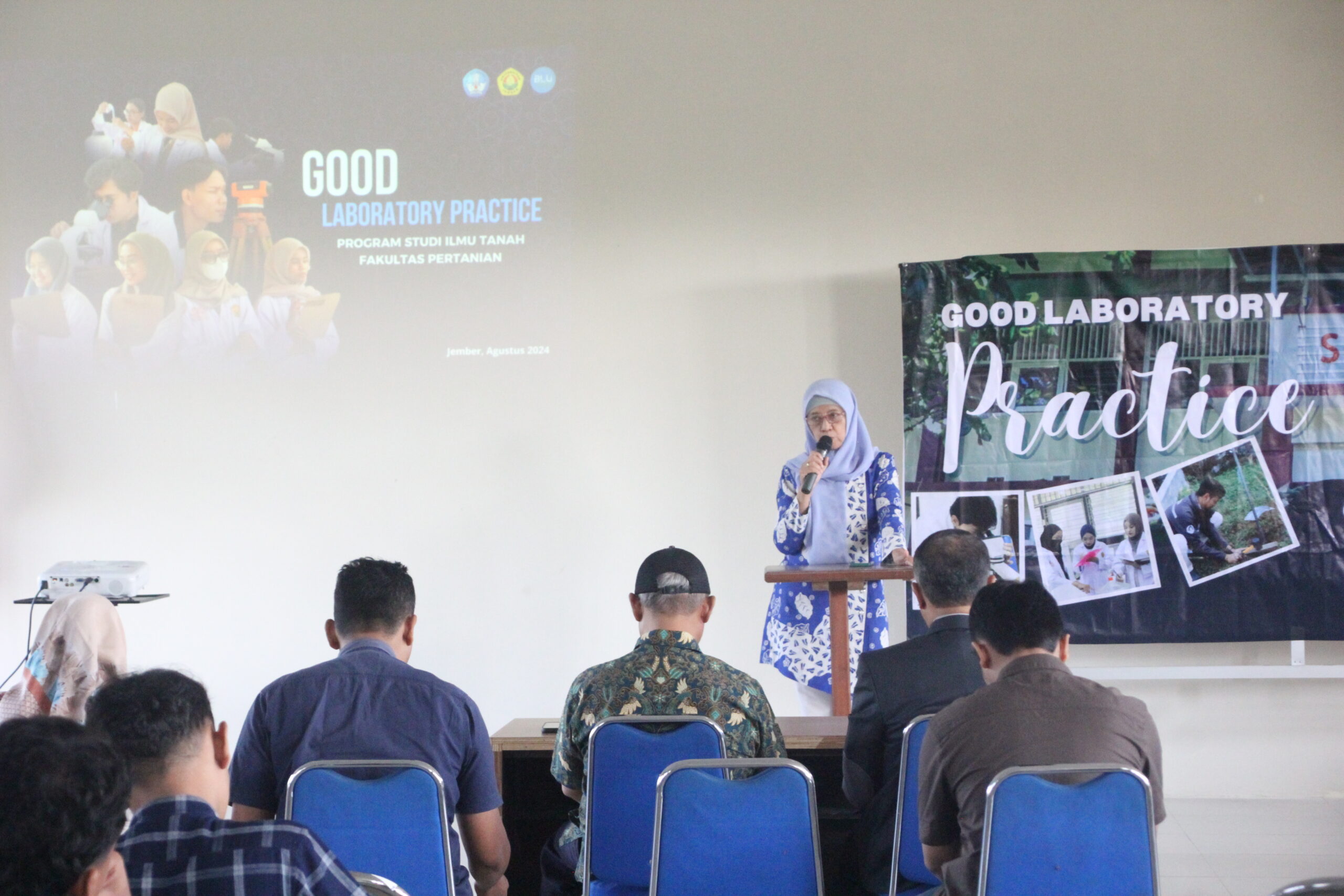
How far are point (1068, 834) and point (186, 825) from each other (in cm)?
125

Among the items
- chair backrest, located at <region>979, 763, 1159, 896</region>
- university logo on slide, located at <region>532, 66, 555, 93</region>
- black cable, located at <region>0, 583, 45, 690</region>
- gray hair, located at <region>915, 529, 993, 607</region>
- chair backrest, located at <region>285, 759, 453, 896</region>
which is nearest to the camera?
chair backrest, located at <region>979, 763, 1159, 896</region>

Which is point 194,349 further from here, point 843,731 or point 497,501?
point 843,731

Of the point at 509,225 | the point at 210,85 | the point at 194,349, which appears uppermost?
the point at 210,85

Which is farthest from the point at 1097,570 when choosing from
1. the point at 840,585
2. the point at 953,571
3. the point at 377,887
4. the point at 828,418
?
the point at 377,887

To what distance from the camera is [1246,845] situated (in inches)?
143

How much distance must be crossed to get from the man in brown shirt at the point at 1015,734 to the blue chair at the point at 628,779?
0.43 metres

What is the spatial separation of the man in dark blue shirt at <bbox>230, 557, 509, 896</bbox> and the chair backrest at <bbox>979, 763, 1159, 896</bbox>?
900 millimetres

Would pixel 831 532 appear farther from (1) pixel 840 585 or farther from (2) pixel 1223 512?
(2) pixel 1223 512

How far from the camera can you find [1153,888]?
171cm

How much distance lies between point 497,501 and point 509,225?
1.15 metres

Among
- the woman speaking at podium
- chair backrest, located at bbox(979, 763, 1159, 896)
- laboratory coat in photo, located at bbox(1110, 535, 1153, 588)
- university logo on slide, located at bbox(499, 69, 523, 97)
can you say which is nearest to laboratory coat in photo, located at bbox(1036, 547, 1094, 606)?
laboratory coat in photo, located at bbox(1110, 535, 1153, 588)

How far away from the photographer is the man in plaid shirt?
3.80ft

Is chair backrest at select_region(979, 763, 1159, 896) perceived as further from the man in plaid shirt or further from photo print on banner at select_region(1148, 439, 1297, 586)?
photo print on banner at select_region(1148, 439, 1297, 586)

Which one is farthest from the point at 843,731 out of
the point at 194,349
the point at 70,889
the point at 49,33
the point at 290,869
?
the point at 49,33
